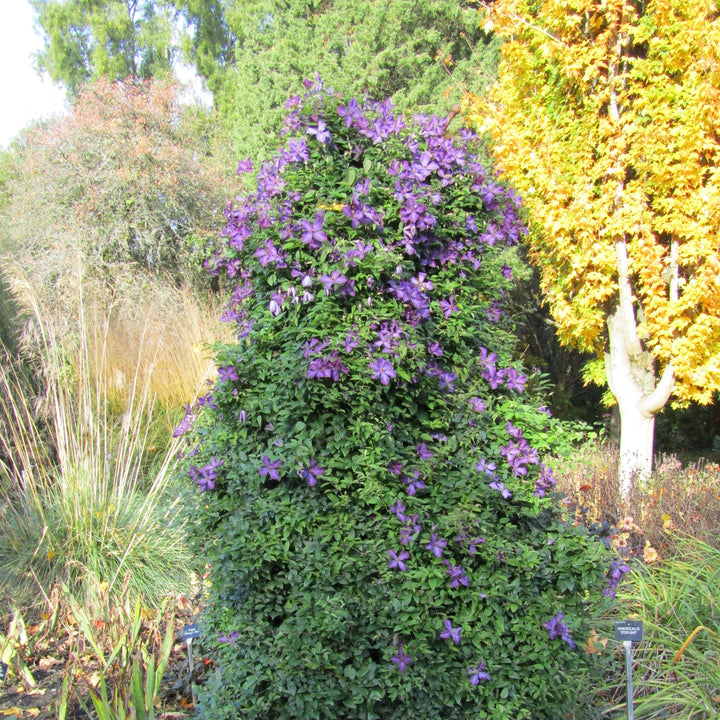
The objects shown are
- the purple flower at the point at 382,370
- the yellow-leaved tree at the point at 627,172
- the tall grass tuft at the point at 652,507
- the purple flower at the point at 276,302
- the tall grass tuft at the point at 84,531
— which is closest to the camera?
the purple flower at the point at 382,370

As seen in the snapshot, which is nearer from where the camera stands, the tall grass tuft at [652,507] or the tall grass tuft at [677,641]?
the tall grass tuft at [677,641]

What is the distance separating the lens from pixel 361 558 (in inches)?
81.8

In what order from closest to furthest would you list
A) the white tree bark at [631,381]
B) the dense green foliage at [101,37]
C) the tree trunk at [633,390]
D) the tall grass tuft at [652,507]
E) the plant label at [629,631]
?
1. the plant label at [629,631]
2. the tall grass tuft at [652,507]
3. the white tree bark at [631,381]
4. the tree trunk at [633,390]
5. the dense green foliage at [101,37]

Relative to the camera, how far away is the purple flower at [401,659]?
2.04m

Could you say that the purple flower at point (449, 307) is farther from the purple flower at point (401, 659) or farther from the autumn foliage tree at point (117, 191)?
the autumn foliage tree at point (117, 191)

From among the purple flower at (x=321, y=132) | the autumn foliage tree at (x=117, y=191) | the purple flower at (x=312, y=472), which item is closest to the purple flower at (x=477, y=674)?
the purple flower at (x=312, y=472)

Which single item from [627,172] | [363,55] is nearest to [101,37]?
[363,55]

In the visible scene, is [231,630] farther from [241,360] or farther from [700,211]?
[700,211]

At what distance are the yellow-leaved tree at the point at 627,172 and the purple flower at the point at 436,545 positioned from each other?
A: 11.4 ft

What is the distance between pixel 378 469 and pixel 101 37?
21433 mm

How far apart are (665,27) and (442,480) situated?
16.4ft

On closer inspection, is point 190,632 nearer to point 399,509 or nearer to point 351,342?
point 399,509

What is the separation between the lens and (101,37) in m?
19.7

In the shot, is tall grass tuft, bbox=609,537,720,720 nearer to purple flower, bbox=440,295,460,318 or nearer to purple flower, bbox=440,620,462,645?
purple flower, bbox=440,620,462,645
